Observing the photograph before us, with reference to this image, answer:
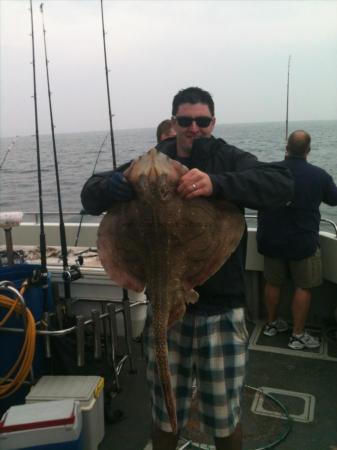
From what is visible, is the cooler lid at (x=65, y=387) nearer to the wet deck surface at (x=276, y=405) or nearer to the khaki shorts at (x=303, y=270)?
the wet deck surface at (x=276, y=405)

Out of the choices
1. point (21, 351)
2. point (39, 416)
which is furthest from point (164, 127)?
point (39, 416)

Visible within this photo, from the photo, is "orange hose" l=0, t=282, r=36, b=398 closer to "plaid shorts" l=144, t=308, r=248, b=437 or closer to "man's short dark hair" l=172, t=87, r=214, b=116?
"plaid shorts" l=144, t=308, r=248, b=437

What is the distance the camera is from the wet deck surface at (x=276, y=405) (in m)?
3.32

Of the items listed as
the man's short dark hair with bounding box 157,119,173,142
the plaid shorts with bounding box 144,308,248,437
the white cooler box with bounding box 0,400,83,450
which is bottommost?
the white cooler box with bounding box 0,400,83,450

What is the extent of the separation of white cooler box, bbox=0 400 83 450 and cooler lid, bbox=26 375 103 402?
32 cm

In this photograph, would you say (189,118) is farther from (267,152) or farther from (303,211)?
(267,152)

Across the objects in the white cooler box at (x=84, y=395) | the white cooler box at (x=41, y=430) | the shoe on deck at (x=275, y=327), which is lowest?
the shoe on deck at (x=275, y=327)

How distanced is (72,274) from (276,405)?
2.07m

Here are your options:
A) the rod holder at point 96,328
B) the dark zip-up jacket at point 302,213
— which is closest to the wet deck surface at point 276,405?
the rod holder at point 96,328

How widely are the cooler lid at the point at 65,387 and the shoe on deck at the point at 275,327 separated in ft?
8.18

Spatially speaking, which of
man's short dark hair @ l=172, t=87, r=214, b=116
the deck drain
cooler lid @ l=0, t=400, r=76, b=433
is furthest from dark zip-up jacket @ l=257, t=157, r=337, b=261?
cooler lid @ l=0, t=400, r=76, b=433

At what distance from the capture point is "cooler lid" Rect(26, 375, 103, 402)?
3119 millimetres

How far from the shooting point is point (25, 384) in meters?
3.47

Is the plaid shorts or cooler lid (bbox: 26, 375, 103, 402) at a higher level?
the plaid shorts
